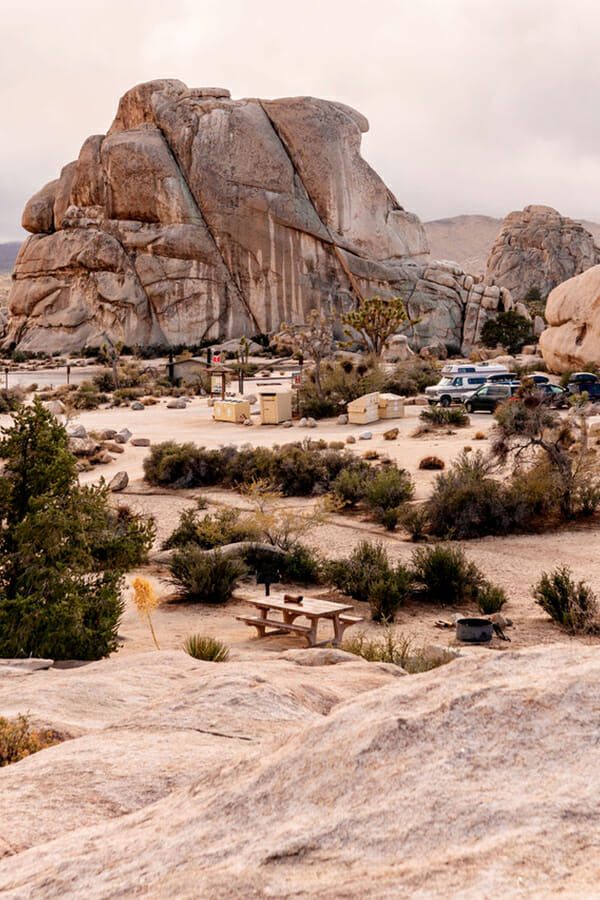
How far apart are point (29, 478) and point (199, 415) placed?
28830mm

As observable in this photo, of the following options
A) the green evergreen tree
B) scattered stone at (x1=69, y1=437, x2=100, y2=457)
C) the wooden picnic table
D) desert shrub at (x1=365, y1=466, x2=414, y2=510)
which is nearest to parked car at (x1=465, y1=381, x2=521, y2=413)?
scattered stone at (x1=69, y1=437, x2=100, y2=457)

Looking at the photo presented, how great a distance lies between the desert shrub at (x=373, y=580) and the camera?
485 inches

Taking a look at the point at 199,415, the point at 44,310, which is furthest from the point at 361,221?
the point at 199,415

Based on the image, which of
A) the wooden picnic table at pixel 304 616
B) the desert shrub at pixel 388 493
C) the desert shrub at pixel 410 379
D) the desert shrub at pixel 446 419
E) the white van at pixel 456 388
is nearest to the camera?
the wooden picnic table at pixel 304 616

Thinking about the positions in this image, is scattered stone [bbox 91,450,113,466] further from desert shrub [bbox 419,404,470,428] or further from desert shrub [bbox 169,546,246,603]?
desert shrub [bbox 169,546,246,603]

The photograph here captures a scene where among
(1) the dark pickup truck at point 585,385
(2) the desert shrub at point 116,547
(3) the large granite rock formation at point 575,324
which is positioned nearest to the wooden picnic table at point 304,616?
(2) the desert shrub at point 116,547

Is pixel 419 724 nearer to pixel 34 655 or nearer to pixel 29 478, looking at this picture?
pixel 34 655

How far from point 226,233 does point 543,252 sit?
63.6 meters

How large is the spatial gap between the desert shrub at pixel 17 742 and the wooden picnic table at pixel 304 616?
6082 mm

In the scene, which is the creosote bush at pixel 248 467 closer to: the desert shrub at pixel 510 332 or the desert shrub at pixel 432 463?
the desert shrub at pixel 432 463

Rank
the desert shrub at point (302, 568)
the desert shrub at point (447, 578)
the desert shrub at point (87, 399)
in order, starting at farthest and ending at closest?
the desert shrub at point (87, 399)
the desert shrub at point (302, 568)
the desert shrub at point (447, 578)

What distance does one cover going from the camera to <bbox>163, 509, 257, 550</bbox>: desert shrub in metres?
15.3

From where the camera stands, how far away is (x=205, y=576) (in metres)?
13.2

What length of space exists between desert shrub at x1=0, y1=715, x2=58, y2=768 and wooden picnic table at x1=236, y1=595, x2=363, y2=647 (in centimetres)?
608
